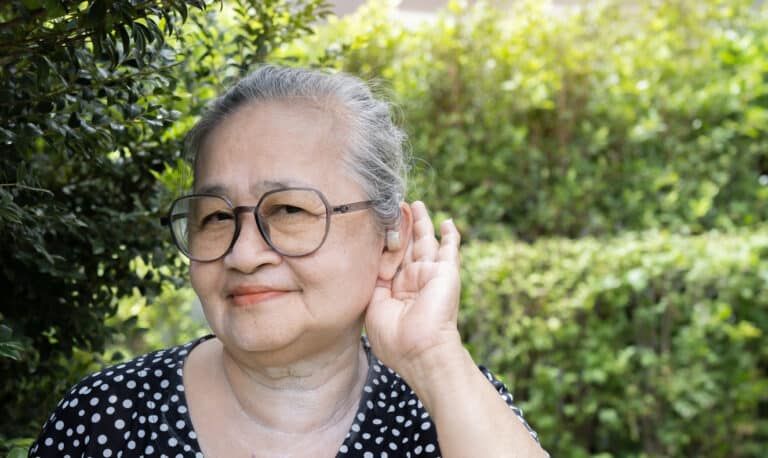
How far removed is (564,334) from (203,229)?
327 cm

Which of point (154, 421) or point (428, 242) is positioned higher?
point (428, 242)

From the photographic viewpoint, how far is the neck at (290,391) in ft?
7.30

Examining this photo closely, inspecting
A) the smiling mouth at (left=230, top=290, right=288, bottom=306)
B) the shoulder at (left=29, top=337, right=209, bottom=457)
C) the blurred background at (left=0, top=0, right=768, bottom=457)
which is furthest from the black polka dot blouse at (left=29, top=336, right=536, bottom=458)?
the smiling mouth at (left=230, top=290, right=288, bottom=306)

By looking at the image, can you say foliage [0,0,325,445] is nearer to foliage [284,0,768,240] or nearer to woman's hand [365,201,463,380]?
woman's hand [365,201,463,380]

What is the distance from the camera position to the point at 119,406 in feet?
7.33

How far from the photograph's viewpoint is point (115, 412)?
2.22 meters

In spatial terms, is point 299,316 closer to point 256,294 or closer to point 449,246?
point 256,294

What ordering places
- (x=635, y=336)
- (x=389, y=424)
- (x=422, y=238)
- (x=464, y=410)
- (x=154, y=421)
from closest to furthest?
1. (x=464, y=410)
2. (x=154, y=421)
3. (x=389, y=424)
4. (x=422, y=238)
5. (x=635, y=336)

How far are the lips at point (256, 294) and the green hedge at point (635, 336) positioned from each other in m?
3.09

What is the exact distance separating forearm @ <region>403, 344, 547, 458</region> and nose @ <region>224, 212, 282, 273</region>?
439 millimetres

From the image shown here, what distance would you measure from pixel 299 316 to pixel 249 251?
20cm

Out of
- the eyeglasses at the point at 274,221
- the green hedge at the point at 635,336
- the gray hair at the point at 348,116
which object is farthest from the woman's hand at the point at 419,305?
the green hedge at the point at 635,336

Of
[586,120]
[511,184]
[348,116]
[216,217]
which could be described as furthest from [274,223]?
[586,120]

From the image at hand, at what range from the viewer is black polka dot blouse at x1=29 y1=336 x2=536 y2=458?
2.17 m
